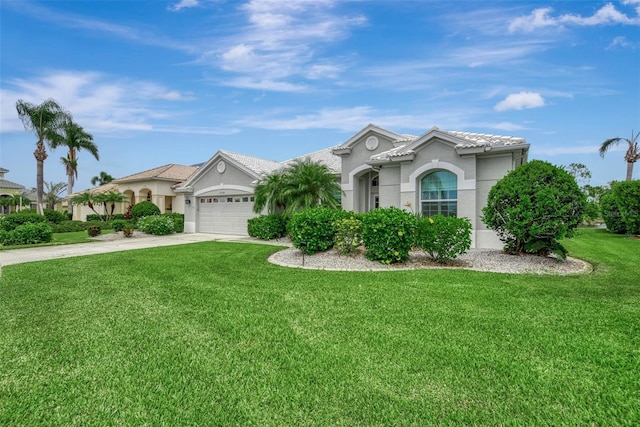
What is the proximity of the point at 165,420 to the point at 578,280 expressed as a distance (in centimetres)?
870

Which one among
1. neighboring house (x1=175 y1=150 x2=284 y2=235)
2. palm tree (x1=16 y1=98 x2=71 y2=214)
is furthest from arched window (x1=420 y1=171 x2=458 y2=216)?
palm tree (x1=16 y1=98 x2=71 y2=214)

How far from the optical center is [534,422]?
2607 millimetres

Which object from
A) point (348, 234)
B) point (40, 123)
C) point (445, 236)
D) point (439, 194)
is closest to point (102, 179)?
point (40, 123)

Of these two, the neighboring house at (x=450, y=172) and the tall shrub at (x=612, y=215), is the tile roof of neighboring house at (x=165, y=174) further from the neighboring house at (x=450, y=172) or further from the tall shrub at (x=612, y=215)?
the tall shrub at (x=612, y=215)

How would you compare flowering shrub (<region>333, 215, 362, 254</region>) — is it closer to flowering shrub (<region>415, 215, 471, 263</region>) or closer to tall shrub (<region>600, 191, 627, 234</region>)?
flowering shrub (<region>415, 215, 471, 263</region>)

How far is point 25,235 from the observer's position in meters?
15.5

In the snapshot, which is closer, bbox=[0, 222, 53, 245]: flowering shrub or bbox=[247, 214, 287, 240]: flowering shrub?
bbox=[0, 222, 53, 245]: flowering shrub

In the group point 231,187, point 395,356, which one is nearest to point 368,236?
point 395,356

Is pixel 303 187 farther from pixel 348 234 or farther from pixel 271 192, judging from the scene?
pixel 348 234

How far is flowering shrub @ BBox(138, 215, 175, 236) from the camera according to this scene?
67.2 ft

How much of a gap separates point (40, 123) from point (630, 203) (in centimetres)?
4364

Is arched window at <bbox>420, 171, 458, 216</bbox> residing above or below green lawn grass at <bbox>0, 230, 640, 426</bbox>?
above

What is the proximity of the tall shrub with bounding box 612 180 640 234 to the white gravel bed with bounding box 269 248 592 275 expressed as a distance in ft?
40.7

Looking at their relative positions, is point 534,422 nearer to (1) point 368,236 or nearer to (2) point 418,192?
(1) point 368,236
